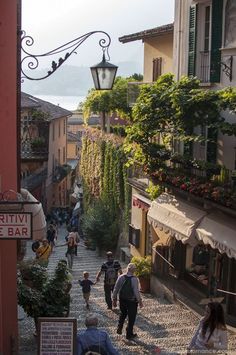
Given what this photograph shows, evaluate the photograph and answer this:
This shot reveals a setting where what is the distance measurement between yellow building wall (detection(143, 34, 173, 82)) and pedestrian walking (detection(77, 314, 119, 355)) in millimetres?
16780

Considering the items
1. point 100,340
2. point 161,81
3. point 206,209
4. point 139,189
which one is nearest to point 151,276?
point 139,189

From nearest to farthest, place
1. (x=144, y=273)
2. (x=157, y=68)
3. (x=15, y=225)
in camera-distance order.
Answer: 1. (x=15, y=225)
2. (x=144, y=273)
3. (x=157, y=68)

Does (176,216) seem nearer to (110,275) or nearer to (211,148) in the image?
(211,148)

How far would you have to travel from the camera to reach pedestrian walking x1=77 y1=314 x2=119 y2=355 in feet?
25.6

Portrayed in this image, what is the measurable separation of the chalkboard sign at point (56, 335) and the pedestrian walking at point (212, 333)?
1871 millimetres

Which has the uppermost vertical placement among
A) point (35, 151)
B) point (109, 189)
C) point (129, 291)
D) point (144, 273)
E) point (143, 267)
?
point (35, 151)

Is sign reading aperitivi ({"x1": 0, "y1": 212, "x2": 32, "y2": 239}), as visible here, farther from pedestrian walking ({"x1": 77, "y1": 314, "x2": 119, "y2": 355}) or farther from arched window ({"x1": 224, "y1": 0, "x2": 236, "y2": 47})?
arched window ({"x1": 224, "y1": 0, "x2": 236, "y2": 47})

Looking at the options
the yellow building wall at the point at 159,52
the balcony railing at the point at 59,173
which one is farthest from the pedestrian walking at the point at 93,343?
the balcony railing at the point at 59,173

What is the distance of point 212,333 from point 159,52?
1830cm

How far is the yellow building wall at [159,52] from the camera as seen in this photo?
24.2m

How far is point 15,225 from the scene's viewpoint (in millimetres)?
7645

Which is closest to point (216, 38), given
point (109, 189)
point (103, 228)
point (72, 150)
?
point (109, 189)

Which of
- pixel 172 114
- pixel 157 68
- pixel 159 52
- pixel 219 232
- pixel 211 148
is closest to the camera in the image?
pixel 219 232

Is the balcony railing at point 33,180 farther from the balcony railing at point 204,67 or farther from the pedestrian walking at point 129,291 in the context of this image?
the pedestrian walking at point 129,291
